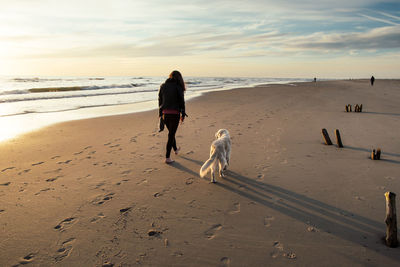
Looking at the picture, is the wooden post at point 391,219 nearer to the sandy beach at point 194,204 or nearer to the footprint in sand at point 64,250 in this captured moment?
the sandy beach at point 194,204

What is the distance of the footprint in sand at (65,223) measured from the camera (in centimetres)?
362

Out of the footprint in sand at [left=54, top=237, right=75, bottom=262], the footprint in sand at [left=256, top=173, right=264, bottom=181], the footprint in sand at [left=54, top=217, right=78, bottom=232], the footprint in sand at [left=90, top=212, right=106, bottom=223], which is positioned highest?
the footprint in sand at [left=256, top=173, right=264, bottom=181]

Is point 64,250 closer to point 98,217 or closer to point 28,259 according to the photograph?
point 28,259

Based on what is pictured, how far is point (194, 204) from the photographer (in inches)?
170

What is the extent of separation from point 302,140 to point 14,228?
8.18 m

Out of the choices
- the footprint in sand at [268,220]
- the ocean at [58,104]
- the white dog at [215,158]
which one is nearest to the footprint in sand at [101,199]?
the white dog at [215,158]

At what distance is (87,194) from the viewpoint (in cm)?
468

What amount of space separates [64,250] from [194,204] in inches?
82.5

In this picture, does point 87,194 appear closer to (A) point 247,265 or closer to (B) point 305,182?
(A) point 247,265

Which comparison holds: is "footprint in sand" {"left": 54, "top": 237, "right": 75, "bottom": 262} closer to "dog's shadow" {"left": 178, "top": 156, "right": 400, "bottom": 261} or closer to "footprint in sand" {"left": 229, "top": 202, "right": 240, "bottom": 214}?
"footprint in sand" {"left": 229, "top": 202, "right": 240, "bottom": 214}

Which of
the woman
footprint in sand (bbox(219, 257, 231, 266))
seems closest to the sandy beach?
footprint in sand (bbox(219, 257, 231, 266))

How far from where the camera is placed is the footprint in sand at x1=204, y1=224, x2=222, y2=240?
3.43 metres

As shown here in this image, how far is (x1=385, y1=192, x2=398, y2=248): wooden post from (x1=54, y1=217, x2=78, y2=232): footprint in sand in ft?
14.9

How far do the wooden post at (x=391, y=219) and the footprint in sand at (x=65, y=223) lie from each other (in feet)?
14.9
